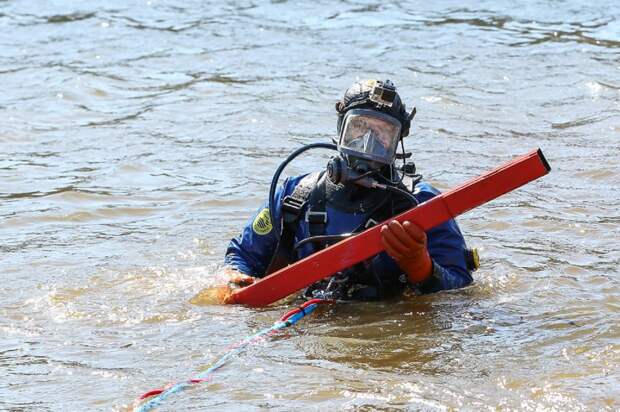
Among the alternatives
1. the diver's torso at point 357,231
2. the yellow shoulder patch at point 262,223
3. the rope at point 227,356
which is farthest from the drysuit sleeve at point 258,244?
the rope at point 227,356

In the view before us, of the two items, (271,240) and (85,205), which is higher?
(271,240)

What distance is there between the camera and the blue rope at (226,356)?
413 cm

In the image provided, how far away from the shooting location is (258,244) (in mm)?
5492

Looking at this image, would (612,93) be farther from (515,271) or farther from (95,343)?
(95,343)

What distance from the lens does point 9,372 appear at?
15.0 ft

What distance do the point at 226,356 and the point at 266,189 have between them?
11.8ft

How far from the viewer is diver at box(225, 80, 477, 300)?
5.01 meters

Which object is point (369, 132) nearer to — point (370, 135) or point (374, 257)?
point (370, 135)

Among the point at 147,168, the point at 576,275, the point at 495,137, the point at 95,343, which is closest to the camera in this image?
the point at 95,343

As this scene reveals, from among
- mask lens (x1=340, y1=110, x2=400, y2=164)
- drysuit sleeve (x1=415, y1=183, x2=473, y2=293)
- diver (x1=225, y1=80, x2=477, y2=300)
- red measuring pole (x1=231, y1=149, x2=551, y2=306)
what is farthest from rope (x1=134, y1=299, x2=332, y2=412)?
mask lens (x1=340, y1=110, x2=400, y2=164)

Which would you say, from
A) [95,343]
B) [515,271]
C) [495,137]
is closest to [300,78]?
[495,137]

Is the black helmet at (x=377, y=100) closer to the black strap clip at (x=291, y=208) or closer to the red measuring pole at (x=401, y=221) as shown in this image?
the black strap clip at (x=291, y=208)

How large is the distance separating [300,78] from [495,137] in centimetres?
276

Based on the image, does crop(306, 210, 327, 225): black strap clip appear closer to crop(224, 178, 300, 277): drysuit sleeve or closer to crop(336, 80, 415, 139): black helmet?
crop(224, 178, 300, 277): drysuit sleeve
